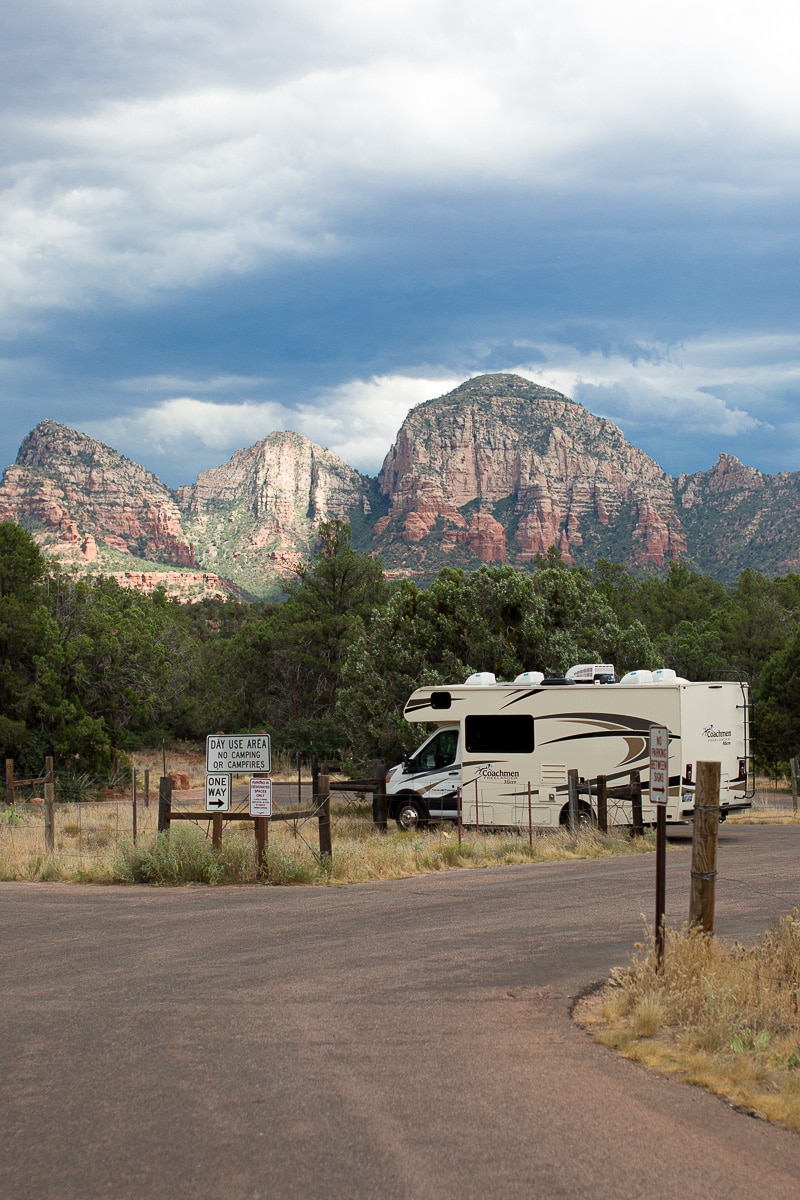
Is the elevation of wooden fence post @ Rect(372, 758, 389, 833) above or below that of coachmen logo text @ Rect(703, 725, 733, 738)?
below

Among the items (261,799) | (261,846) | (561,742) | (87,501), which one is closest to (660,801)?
(261,799)

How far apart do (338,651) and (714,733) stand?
86.3ft

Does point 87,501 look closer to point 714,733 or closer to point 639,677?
point 639,677

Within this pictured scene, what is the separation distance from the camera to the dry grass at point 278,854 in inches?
566

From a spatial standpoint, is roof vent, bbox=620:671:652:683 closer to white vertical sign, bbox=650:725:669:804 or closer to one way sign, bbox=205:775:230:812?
one way sign, bbox=205:775:230:812

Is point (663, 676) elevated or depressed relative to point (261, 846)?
elevated

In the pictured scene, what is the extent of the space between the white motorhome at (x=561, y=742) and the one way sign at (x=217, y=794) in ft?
22.6

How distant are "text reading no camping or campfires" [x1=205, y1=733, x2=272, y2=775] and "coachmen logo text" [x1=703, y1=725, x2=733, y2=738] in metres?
8.75

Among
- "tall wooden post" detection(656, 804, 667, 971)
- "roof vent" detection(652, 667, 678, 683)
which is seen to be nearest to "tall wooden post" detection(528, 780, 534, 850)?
Answer: "roof vent" detection(652, 667, 678, 683)

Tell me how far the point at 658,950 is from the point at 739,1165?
9.95ft

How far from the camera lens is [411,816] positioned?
2228 cm

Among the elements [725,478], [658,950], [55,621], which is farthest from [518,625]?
[725,478]

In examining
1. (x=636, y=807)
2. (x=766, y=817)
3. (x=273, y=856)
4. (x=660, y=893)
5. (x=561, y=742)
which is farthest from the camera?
(x=766, y=817)

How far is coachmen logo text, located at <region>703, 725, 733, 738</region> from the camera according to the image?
19766mm
